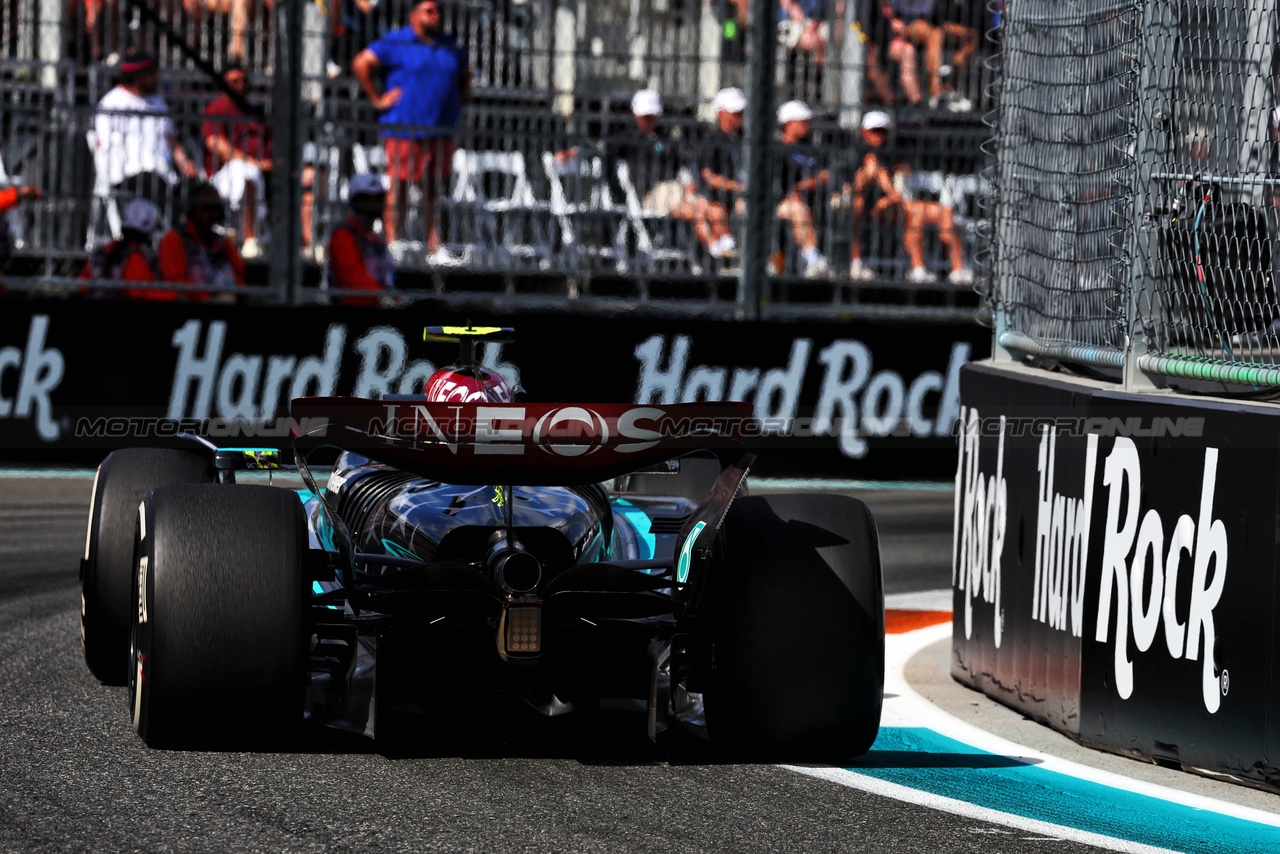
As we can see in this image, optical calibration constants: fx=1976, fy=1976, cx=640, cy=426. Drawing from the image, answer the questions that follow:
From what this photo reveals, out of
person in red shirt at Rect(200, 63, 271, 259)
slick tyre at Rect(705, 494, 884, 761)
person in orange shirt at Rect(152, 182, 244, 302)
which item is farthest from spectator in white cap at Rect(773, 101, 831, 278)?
slick tyre at Rect(705, 494, 884, 761)

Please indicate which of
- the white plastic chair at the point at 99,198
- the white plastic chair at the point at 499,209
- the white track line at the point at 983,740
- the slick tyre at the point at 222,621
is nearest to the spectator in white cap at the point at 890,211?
the white plastic chair at the point at 499,209

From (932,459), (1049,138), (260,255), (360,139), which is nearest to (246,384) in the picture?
(260,255)

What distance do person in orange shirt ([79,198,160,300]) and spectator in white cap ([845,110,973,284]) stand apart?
14.2 ft

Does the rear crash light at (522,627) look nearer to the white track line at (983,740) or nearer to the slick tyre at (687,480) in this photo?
the white track line at (983,740)

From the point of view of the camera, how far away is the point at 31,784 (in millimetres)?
4875

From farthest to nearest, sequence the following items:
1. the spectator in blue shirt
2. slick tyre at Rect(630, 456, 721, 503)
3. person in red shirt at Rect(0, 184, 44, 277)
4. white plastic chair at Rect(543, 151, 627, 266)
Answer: the spectator in blue shirt → white plastic chair at Rect(543, 151, 627, 266) → person in red shirt at Rect(0, 184, 44, 277) → slick tyre at Rect(630, 456, 721, 503)

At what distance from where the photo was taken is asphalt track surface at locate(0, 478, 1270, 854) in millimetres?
4445

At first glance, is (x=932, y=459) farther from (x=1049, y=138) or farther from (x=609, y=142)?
(x=1049, y=138)

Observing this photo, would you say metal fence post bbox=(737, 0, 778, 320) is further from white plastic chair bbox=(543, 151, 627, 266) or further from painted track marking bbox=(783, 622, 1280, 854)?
painted track marking bbox=(783, 622, 1280, 854)

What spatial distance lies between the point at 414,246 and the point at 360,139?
2.49 feet

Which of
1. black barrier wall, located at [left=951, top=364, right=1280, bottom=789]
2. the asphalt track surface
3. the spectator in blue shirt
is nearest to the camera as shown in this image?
the asphalt track surface

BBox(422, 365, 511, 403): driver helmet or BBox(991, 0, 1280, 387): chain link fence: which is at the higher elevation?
BBox(991, 0, 1280, 387): chain link fence

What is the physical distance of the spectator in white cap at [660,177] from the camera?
1226 cm

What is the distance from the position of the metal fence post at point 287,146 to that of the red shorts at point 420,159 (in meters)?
0.57
